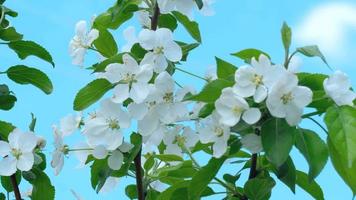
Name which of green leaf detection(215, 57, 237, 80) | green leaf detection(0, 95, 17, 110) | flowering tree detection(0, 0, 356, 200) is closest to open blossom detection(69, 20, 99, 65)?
flowering tree detection(0, 0, 356, 200)

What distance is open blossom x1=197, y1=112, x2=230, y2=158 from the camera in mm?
1910

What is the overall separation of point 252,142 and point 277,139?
3.8 inches

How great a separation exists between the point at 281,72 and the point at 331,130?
0.59 feet

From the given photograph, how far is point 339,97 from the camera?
73.7 inches

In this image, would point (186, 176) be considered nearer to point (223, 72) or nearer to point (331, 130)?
point (223, 72)

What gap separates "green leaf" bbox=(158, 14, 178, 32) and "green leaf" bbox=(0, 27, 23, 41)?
0.63 m

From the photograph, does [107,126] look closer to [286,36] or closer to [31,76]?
[286,36]

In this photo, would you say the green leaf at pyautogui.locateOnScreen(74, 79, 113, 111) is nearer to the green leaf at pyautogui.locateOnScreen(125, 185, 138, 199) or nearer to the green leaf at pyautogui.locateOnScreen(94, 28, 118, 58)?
the green leaf at pyautogui.locateOnScreen(94, 28, 118, 58)

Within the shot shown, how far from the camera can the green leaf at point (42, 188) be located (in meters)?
2.64

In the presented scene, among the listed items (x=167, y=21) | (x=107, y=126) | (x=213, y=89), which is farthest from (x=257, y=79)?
(x=167, y=21)

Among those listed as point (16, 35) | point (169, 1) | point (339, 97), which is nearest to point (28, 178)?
point (16, 35)

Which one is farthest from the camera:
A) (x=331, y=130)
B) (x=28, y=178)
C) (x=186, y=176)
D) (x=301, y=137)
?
(x=28, y=178)

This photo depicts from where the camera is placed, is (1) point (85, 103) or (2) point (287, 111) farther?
(1) point (85, 103)

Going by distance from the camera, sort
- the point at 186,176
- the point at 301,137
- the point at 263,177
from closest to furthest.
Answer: the point at 301,137
the point at 263,177
the point at 186,176
